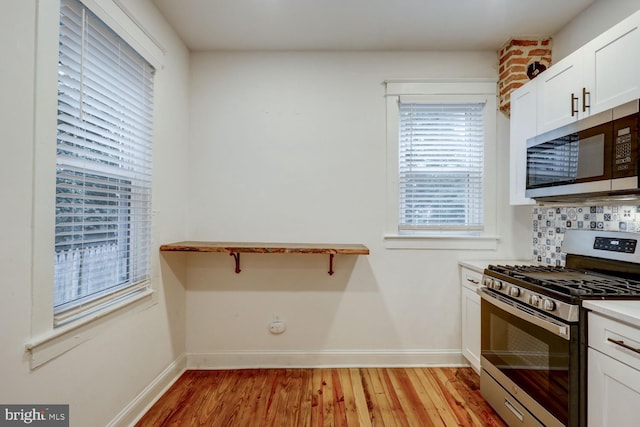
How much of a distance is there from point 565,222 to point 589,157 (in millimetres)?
775

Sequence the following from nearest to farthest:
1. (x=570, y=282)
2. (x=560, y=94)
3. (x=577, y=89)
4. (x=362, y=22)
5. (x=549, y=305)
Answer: (x=549, y=305) → (x=570, y=282) → (x=577, y=89) → (x=560, y=94) → (x=362, y=22)

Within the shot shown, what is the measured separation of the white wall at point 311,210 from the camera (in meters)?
2.63

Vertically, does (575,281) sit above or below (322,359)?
above

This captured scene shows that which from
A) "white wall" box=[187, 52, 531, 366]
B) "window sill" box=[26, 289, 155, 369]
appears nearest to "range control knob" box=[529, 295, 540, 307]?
"white wall" box=[187, 52, 531, 366]

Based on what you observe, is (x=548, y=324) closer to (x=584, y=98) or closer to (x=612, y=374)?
(x=612, y=374)

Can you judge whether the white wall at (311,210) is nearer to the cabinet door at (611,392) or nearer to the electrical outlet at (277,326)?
the electrical outlet at (277,326)

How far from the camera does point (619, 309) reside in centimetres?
126

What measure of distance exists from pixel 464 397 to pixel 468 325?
1.70ft

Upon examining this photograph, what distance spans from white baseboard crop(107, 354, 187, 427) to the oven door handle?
7.48ft

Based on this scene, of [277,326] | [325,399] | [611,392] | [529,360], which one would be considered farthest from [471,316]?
[277,326]

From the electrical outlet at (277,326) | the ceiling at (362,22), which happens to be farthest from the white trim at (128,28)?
the electrical outlet at (277,326)

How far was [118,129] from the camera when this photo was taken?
5.80ft

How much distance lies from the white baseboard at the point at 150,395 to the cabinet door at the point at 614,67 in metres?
3.13

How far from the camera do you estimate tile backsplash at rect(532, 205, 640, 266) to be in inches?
72.1
